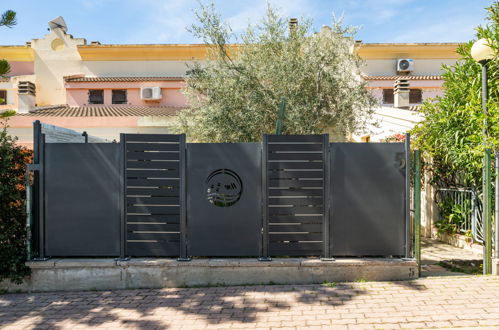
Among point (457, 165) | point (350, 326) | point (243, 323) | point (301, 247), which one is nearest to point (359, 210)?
point (301, 247)

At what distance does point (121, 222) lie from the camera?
5.34m

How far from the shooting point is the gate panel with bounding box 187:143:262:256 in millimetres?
→ 5328

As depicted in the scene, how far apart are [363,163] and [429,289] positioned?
1927 millimetres

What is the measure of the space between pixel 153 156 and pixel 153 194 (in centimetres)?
57

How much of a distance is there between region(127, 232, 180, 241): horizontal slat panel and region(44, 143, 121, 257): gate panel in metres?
0.21

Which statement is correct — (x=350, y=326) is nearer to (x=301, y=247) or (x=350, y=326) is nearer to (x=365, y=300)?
(x=365, y=300)

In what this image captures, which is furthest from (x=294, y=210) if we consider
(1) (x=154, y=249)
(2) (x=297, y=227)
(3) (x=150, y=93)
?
(3) (x=150, y=93)

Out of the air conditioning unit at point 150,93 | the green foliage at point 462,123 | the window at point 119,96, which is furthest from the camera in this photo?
the window at point 119,96

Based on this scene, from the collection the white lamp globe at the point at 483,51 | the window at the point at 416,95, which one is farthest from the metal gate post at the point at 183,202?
the window at the point at 416,95

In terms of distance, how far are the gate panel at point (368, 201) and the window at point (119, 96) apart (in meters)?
20.2

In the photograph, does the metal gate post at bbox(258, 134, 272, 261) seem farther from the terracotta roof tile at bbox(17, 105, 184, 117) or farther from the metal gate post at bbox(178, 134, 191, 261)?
the terracotta roof tile at bbox(17, 105, 184, 117)

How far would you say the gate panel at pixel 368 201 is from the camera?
17.4ft

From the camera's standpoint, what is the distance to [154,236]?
17.6ft

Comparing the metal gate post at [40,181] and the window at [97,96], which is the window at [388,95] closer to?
the window at [97,96]
